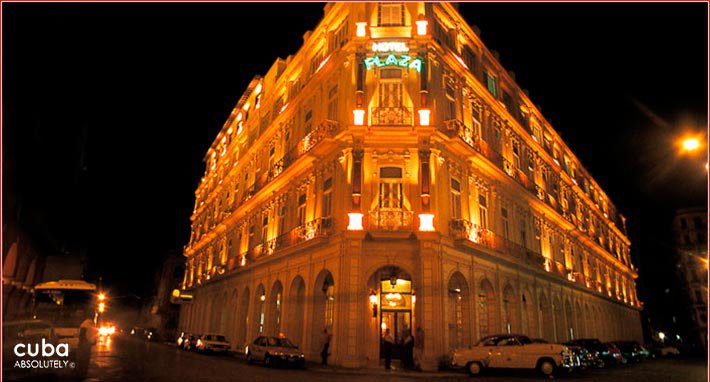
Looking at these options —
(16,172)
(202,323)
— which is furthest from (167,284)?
(16,172)

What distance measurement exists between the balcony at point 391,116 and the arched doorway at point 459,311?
690 centimetres

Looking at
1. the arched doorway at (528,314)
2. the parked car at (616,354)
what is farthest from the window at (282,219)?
the parked car at (616,354)

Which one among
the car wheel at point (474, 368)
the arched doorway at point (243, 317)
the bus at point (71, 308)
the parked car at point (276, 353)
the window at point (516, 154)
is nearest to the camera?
the car wheel at point (474, 368)

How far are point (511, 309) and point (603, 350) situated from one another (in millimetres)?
4743

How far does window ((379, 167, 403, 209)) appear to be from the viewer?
19.5m

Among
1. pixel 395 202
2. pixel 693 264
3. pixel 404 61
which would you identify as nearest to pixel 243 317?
pixel 395 202

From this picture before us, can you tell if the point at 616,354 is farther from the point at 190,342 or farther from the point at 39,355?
the point at 39,355

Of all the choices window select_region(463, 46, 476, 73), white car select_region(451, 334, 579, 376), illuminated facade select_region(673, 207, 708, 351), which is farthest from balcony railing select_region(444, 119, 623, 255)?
illuminated facade select_region(673, 207, 708, 351)

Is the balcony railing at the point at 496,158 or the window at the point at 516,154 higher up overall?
the window at the point at 516,154

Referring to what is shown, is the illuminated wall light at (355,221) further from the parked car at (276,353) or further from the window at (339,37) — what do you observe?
the window at (339,37)

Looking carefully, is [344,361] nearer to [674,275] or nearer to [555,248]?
[555,248]

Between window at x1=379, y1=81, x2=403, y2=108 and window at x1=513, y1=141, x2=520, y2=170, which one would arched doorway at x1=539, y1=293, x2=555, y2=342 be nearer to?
window at x1=513, y1=141, x2=520, y2=170

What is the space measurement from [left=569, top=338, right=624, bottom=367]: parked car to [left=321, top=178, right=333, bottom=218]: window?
12.8m

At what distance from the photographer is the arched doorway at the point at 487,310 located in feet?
70.9
